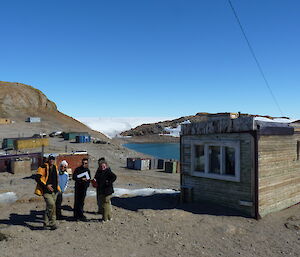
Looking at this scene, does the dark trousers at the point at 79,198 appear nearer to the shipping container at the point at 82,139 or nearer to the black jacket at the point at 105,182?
the black jacket at the point at 105,182

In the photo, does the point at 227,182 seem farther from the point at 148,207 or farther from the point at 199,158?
the point at 148,207

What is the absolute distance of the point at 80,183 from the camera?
8945mm

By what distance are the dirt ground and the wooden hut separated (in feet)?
1.63

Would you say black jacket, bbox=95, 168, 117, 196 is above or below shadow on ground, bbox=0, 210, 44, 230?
above

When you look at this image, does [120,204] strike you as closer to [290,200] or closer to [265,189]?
[265,189]

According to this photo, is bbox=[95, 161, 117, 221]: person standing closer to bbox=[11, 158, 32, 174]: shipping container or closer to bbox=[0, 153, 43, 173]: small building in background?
bbox=[0, 153, 43, 173]: small building in background

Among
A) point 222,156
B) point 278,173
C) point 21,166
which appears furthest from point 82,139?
point 278,173

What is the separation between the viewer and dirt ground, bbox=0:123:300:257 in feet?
24.1

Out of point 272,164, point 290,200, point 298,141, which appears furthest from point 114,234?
point 298,141

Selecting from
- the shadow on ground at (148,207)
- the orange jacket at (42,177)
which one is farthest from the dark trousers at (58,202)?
the orange jacket at (42,177)

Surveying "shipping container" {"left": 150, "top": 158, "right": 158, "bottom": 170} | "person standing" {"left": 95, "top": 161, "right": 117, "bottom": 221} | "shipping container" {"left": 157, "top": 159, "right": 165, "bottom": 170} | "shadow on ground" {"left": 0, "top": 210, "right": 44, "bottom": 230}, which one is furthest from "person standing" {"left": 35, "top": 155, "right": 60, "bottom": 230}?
"shipping container" {"left": 157, "top": 159, "right": 165, "bottom": 170}

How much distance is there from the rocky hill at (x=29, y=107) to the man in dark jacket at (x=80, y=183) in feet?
225

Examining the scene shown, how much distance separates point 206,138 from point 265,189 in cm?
271

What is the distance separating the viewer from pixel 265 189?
10.2 metres
